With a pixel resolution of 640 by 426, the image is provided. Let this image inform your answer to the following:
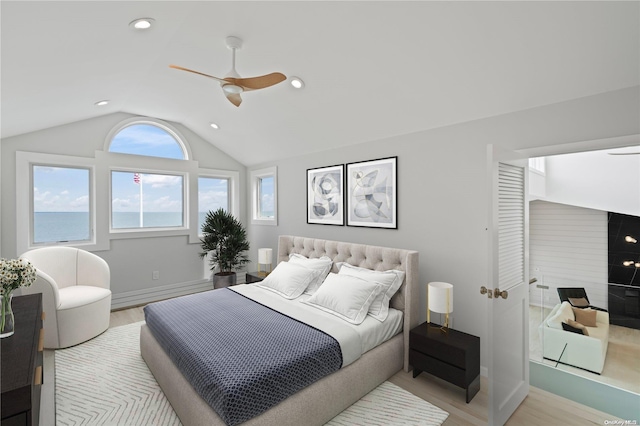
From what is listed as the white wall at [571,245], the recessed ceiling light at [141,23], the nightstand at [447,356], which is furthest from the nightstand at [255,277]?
the white wall at [571,245]

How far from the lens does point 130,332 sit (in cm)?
355

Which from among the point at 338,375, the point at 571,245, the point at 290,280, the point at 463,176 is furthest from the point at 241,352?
the point at 571,245

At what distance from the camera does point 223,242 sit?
15.9 ft

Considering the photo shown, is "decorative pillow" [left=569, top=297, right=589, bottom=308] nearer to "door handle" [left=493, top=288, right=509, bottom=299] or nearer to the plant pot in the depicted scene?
"door handle" [left=493, top=288, right=509, bottom=299]

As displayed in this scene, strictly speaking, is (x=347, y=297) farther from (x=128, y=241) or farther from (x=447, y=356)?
(x=128, y=241)

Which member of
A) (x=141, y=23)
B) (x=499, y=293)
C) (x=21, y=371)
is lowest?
(x=21, y=371)

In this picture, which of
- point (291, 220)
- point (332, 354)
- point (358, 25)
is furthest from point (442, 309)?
point (291, 220)

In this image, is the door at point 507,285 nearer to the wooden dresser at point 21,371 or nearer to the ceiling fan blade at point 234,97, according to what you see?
the ceiling fan blade at point 234,97

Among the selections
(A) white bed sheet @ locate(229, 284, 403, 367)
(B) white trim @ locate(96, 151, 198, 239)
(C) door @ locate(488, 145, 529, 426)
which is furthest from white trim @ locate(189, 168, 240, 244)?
(C) door @ locate(488, 145, 529, 426)

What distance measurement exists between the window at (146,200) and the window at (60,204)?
346mm

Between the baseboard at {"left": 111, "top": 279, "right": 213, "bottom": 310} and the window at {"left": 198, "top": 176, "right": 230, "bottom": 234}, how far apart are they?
37.0 inches

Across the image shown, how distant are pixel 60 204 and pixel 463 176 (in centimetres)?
513

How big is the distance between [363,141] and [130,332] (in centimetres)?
366

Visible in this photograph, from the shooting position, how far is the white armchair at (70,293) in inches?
120
